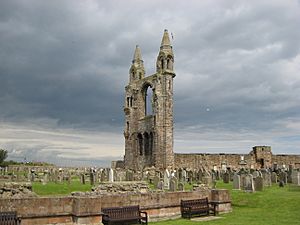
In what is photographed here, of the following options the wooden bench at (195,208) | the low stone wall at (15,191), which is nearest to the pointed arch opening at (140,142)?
the wooden bench at (195,208)

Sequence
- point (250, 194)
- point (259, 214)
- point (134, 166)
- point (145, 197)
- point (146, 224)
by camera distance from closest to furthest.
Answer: point (146, 224) < point (145, 197) < point (259, 214) < point (250, 194) < point (134, 166)

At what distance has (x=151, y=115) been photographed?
1528 inches

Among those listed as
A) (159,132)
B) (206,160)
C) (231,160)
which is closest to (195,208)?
(159,132)

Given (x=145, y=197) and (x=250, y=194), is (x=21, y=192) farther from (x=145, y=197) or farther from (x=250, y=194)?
(x=250, y=194)

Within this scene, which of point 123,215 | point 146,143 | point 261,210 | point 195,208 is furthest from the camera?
point 146,143

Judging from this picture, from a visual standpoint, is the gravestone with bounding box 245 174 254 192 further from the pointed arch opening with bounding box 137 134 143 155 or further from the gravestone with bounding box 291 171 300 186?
the pointed arch opening with bounding box 137 134 143 155

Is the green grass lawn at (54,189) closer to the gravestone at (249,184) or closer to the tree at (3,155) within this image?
the gravestone at (249,184)

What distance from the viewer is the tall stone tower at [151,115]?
119 ft

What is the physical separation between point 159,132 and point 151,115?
3.12 m

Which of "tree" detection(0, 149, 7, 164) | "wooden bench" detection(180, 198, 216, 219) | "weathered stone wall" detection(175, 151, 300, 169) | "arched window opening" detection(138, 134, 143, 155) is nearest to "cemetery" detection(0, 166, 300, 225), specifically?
"wooden bench" detection(180, 198, 216, 219)

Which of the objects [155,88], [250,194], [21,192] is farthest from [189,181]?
[21,192]

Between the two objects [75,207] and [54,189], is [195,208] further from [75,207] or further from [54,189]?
[54,189]

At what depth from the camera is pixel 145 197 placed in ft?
37.2

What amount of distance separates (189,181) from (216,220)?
14661mm
